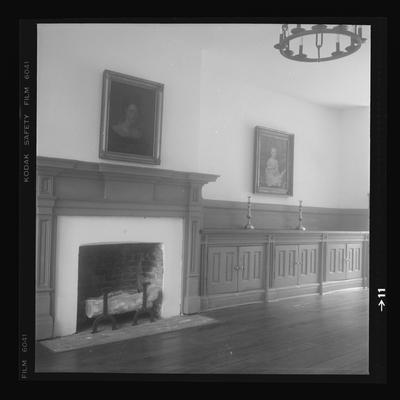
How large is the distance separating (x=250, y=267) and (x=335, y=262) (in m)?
1.34

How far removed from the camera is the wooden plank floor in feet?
9.33

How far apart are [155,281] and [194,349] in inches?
35.2

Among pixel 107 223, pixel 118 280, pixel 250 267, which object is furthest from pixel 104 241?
pixel 250 267

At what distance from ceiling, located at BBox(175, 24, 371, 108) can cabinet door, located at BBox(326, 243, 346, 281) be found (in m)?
1.76

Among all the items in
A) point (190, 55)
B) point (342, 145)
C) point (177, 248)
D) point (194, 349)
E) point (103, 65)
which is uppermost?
point (190, 55)

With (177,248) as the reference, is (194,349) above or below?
below

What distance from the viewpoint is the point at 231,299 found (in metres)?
4.45

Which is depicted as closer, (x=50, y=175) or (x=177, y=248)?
(x=50, y=175)

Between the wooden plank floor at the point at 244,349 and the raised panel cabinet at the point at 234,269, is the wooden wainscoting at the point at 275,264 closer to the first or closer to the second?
the raised panel cabinet at the point at 234,269

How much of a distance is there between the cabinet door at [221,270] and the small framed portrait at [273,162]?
0.97 m

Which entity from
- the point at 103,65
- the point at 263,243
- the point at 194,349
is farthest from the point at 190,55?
the point at 194,349
